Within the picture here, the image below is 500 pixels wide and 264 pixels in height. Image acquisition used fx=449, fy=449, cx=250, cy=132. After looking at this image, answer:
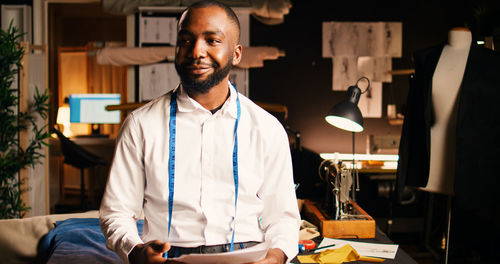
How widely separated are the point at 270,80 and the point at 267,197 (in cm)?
362

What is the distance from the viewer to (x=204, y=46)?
1.39 metres

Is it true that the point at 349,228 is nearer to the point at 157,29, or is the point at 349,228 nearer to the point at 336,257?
the point at 336,257

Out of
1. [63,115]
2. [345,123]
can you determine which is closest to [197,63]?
[345,123]

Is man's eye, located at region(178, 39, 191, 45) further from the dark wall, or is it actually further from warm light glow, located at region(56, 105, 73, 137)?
warm light glow, located at region(56, 105, 73, 137)

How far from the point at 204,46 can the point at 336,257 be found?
1.04 meters

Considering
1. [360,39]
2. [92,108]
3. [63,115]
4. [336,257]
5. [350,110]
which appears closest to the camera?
[336,257]

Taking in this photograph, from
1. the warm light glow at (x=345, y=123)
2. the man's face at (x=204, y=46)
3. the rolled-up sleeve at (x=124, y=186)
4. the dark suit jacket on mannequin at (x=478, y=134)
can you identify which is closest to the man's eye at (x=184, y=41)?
the man's face at (x=204, y=46)

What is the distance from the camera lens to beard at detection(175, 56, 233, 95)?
141 centimetres

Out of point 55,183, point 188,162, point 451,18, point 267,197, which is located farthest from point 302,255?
point 55,183

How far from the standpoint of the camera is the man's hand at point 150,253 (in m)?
1.23

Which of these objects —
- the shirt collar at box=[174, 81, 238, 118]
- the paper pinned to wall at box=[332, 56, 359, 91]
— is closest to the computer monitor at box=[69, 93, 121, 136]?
the paper pinned to wall at box=[332, 56, 359, 91]

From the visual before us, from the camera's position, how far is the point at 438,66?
292 cm

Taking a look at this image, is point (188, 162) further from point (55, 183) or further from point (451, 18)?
point (55, 183)

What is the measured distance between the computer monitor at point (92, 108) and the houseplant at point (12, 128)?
5.03ft
